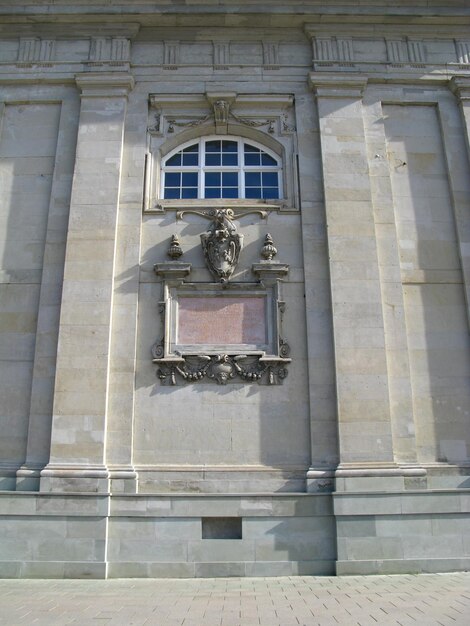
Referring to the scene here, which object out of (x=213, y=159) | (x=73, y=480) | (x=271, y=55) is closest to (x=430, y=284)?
(x=213, y=159)

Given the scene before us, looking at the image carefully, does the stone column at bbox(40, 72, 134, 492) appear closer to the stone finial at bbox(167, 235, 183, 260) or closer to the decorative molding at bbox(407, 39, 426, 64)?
the stone finial at bbox(167, 235, 183, 260)

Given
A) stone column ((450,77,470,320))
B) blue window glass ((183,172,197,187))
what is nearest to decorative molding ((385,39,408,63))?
stone column ((450,77,470,320))

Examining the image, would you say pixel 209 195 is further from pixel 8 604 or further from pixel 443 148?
pixel 8 604

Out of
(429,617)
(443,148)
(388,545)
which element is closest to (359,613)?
(429,617)

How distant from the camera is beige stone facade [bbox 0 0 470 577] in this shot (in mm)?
11094

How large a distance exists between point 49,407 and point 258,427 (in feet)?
14.6

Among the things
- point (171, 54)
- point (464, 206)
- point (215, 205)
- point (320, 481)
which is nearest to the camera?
point (320, 481)

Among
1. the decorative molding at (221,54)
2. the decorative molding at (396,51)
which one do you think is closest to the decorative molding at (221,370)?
the decorative molding at (221,54)

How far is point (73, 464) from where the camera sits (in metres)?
11.4

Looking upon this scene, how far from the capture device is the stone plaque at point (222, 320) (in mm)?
12344

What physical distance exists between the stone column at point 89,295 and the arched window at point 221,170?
155cm

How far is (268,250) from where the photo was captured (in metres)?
12.9

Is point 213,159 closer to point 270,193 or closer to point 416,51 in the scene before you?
point 270,193

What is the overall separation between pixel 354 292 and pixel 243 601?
6.72 m
